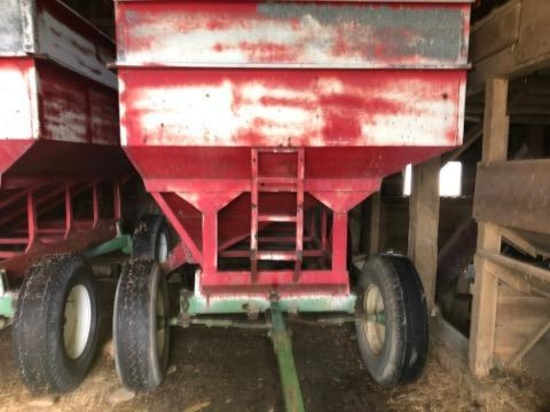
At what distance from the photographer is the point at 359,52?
2354 mm

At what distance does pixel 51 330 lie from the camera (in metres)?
2.58

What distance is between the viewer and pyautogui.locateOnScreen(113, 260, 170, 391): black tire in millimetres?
2596

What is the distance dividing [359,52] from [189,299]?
1867mm

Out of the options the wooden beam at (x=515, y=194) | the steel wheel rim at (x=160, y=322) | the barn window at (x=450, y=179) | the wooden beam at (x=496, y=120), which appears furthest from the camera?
the barn window at (x=450, y=179)

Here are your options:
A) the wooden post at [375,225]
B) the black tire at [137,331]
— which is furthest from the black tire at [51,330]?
the wooden post at [375,225]

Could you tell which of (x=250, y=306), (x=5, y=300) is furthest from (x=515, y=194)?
(x=5, y=300)

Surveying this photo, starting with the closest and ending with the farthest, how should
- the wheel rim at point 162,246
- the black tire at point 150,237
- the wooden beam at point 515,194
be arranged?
the wooden beam at point 515,194 → the black tire at point 150,237 → the wheel rim at point 162,246

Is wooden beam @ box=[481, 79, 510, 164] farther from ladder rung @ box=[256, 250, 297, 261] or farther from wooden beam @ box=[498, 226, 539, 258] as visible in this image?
ladder rung @ box=[256, 250, 297, 261]

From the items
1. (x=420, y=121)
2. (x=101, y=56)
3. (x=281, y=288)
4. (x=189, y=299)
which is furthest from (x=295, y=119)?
(x=101, y=56)

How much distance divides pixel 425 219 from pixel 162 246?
302 centimetres

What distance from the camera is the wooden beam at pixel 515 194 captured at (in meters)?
2.15

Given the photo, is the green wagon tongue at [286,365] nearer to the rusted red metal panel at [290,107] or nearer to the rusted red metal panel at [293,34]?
the rusted red metal panel at [290,107]

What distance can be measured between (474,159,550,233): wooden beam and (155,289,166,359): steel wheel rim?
2196 millimetres

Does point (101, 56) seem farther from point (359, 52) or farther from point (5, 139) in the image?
point (359, 52)
